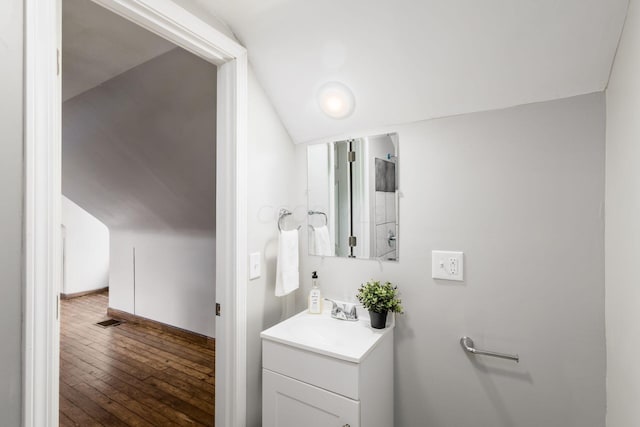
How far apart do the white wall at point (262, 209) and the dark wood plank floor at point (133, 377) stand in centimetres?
88

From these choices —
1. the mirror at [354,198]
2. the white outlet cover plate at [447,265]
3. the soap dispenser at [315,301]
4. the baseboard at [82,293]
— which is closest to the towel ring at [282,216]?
the mirror at [354,198]

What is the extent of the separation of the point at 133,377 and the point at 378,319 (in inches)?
85.9

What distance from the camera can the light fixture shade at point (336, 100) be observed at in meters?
1.45

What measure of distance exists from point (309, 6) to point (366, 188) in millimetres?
801

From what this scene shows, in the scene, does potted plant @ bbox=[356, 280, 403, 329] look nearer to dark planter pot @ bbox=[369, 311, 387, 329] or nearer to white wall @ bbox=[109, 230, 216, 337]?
dark planter pot @ bbox=[369, 311, 387, 329]

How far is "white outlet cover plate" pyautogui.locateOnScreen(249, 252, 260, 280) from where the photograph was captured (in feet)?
4.80

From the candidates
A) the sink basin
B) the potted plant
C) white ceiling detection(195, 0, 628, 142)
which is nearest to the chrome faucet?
the sink basin

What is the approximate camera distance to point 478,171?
4.27 ft

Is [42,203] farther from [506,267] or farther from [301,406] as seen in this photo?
[506,267]

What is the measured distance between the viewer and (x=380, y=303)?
1.40 m

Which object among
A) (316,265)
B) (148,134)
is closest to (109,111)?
(148,134)

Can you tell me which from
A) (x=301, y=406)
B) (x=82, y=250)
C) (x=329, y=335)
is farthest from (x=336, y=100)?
(x=82, y=250)

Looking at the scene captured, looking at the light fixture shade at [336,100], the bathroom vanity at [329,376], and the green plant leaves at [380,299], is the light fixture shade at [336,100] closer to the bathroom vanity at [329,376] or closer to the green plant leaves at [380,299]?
the green plant leaves at [380,299]

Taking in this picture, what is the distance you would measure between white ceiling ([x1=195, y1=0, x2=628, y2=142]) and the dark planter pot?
87 cm
